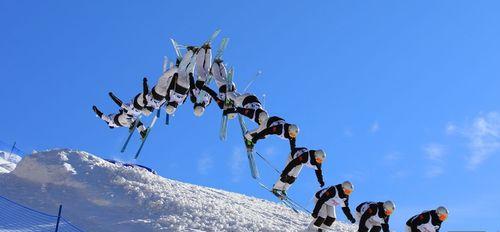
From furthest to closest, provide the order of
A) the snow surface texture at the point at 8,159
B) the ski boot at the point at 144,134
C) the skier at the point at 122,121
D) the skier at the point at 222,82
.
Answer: the snow surface texture at the point at 8,159 → the skier at the point at 122,121 → the ski boot at the point at 144,134 → the skier at the point at 222,82

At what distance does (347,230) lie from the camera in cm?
2339

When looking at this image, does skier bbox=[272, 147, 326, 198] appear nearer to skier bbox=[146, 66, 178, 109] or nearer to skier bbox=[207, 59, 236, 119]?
skier bbox=[207, 59, 236, 119]

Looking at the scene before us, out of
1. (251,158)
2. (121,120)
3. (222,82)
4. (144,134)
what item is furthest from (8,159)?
(251,158)

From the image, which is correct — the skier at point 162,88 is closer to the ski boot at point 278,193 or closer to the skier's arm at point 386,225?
the ski boot at point 278,193

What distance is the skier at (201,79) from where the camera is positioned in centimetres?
1753

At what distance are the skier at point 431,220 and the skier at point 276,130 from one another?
10.4 feet

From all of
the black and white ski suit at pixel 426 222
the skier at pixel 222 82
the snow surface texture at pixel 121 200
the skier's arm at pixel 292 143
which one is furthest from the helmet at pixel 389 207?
the snow surface texture at pixel 121 200

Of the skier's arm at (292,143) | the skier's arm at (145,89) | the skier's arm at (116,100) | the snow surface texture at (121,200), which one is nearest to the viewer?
the skier's arm at (292,143)

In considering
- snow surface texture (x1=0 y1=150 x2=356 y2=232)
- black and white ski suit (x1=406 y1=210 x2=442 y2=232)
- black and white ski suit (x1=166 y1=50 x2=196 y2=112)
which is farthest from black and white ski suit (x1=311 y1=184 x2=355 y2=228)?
snow surface texture (x1=0 y1=150 x2=356 y2=232)

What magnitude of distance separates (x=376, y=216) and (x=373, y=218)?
87 mm

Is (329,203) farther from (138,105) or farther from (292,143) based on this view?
(138,105)

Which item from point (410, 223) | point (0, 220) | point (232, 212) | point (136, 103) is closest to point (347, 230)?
point (232, 212)

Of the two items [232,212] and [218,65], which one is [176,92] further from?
[232,212]

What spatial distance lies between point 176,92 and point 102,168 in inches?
328
